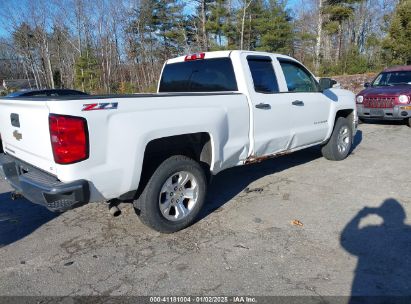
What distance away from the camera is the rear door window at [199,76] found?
4656mm

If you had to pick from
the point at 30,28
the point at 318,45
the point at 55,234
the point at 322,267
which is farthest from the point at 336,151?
the point at 30,28

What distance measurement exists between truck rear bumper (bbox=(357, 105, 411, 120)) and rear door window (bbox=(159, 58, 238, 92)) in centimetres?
710

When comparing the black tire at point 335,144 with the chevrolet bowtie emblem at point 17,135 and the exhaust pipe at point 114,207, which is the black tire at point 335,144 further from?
the chevrolet bowtie emblem at point 17,135

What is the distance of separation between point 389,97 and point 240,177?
635 centimetres

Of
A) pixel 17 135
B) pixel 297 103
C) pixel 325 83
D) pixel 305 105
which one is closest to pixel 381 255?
pixel 297 103

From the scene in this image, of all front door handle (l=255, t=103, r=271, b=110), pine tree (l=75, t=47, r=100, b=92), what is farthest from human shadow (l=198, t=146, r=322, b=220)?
pine tree (l=75, t=47, r=100, b=92)

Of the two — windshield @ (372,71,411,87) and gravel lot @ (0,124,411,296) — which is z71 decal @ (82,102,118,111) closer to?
gravel lot @ (0,124,411,296)

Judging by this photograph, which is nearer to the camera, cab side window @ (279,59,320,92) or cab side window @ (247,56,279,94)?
cab side window @ (247,56,279,94)

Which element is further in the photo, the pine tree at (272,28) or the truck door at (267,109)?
the pine tree at (272,28)

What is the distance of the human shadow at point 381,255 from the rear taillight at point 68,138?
2481 millimetres

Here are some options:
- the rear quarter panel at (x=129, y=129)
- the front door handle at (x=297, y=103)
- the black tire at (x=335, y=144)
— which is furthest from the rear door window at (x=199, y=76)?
the black tire at (x=335, y=144)

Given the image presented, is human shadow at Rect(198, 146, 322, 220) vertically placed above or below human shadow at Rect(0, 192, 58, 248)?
below

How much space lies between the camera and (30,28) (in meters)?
30.3

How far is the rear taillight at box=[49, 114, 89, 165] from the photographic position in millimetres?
2848
